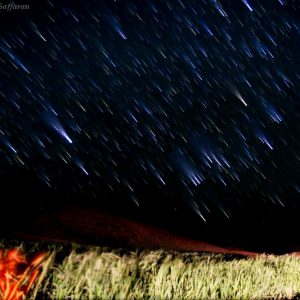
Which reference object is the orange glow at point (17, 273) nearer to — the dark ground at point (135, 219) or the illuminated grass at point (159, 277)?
the illuminated grass at point (159, 277)

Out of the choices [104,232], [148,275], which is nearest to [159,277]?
A: [148,275]

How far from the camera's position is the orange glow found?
12.0ft

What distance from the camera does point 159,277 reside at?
4.71 meters

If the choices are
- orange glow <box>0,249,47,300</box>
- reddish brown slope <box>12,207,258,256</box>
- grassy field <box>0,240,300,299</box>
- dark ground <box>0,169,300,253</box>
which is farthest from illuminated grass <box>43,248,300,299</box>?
reddish brown slope <box>12,207,258,256</box>

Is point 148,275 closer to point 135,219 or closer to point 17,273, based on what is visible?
point 17,273

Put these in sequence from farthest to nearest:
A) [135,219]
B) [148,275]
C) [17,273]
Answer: [135,219]
[148,275]
[17,273]

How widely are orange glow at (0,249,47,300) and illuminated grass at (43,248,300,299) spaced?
0.22 m

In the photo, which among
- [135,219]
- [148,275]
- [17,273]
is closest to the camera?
[17,273]

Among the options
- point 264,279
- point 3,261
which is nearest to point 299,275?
point 264,279

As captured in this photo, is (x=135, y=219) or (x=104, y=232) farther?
(x=135, y=219)

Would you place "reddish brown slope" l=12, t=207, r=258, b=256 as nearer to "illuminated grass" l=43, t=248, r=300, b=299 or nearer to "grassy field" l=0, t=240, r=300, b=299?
"illuminated grass" l=43, t=248, r=300, b=299

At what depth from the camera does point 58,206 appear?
Result: 15227 millimetres

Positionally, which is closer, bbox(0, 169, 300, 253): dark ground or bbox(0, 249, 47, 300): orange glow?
bbox(0, 249, 47, 300): orange glow

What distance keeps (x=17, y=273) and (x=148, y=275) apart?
1.75 meters
